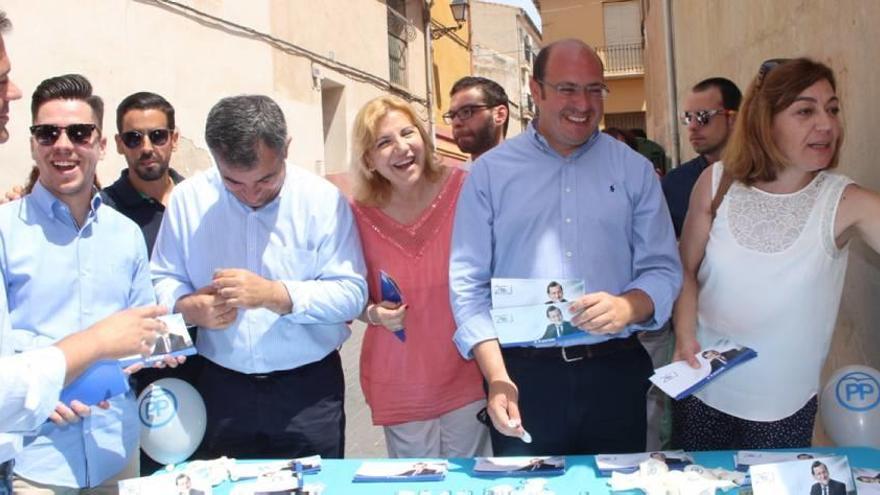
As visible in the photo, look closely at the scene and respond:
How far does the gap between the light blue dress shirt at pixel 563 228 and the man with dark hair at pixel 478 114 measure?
1.67 metres

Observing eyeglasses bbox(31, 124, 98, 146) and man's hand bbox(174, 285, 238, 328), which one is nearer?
man's hand bbox(174, 285, 238, 328)

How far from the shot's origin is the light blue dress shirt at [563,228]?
2.36m

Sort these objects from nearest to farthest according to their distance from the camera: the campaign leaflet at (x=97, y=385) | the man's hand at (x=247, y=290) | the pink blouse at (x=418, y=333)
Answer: the campaign leaflet at (x=97, y=385), the man's hand at (x=247, y=290), the pink blouse at (x=418, y=333)

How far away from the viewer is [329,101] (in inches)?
504

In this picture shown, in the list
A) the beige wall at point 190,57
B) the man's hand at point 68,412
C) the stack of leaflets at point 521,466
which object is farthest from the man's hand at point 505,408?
the beige wall at point 190,57

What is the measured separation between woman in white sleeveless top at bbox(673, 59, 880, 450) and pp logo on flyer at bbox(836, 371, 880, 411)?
0.25ft

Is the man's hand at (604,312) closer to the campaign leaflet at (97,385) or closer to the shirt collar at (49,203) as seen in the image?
the campaign leaflet at (97,385)

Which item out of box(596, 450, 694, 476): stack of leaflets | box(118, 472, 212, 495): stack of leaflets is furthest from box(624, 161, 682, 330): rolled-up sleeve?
box(118, 472, 212, 495): stack of leaflets

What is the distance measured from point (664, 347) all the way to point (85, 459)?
7.87 feet

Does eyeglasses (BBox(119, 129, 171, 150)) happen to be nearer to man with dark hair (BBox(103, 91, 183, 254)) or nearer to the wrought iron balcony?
man with dark hair (BBox(103, 91, 183, 254))

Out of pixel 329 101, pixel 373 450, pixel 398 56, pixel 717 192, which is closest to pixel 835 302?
pixel 717 192

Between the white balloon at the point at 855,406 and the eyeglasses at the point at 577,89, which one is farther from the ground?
→ the eyeglasses at the point at 577,89

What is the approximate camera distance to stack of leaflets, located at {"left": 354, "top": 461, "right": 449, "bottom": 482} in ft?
6.90

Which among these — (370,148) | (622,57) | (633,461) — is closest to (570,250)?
(633,461)
